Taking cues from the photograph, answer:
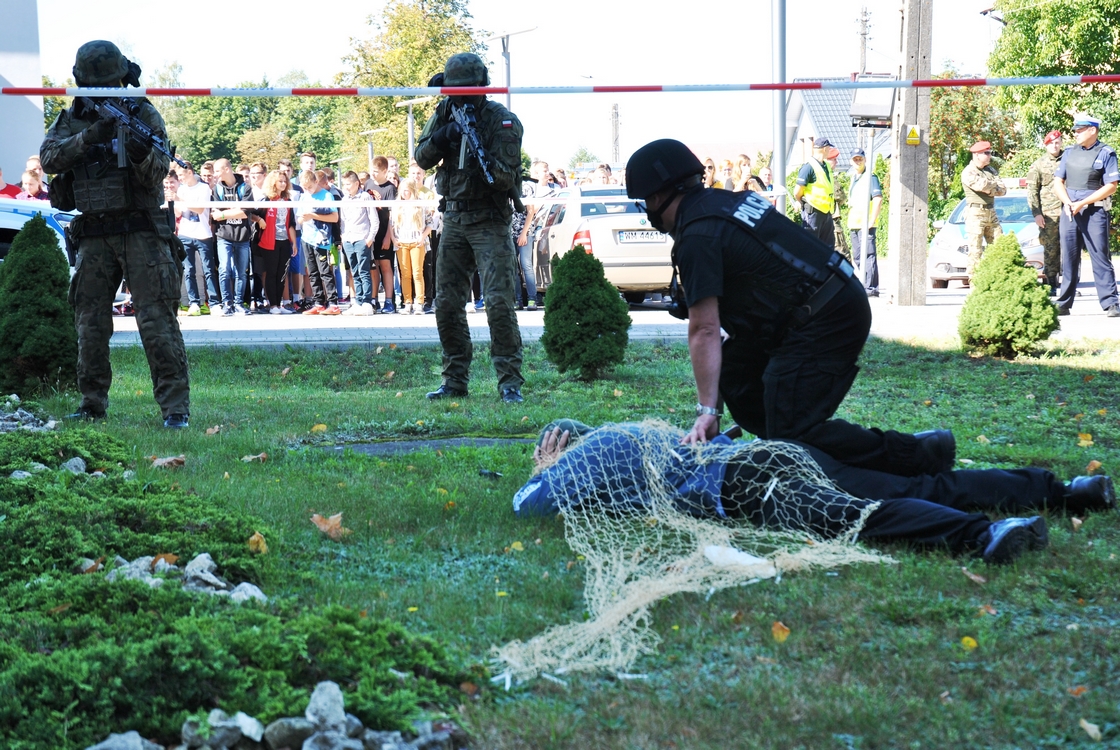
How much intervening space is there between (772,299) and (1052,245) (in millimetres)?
11875

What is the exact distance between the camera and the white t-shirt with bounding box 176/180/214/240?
50.4 feet

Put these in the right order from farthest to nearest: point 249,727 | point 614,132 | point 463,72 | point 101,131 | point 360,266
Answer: point 614,132, point 360,266, point 463,72, point 101,131, point 249,727

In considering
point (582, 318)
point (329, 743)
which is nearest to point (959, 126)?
point (582, 318)

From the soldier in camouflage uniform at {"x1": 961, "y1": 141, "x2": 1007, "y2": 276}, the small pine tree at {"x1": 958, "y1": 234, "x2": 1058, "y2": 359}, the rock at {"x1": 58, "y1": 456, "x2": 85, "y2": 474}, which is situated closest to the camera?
the rock at {"x1": 58, "y1": 456, "x2": 85, "y2": 474}

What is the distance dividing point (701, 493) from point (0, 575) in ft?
8.16

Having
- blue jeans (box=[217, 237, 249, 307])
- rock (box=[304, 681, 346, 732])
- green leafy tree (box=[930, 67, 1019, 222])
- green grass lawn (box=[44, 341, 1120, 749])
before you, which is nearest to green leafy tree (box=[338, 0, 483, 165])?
green leafy tree (box=[930, 67, 1019, 222])

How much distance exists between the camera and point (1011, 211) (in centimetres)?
2223

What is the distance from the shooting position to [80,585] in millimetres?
3488

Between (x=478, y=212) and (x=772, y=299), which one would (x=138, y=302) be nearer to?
(x=478, y=212)

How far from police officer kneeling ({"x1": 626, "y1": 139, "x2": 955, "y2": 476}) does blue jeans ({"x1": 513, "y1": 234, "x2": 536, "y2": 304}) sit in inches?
458

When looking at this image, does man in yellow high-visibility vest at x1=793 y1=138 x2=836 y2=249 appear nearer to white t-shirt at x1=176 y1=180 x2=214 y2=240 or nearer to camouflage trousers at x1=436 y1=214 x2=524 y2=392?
white t-shirt at x1=176 y1=180 x2=214 y2=240

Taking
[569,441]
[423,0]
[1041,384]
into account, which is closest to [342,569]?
[569,441]

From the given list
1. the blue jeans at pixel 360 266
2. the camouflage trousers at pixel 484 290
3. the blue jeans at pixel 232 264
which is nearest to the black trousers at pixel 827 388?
the camouflage trousers at pixel 484 290

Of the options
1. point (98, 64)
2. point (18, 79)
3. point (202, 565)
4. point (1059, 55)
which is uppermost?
point (1059, 55)
